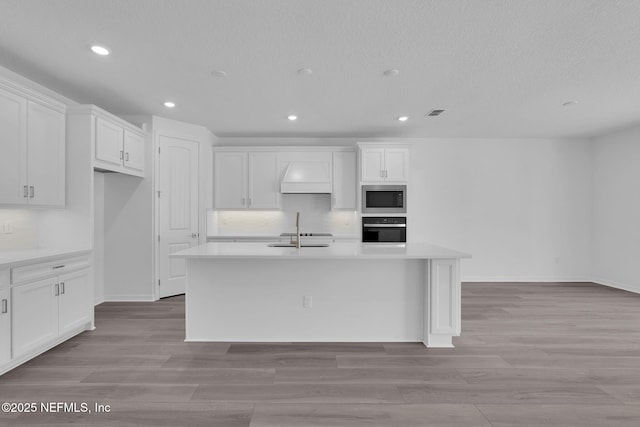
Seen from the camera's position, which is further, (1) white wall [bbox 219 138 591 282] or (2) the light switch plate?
(1) white wall [bbox 219 138 591 282]

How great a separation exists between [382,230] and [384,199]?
51cm

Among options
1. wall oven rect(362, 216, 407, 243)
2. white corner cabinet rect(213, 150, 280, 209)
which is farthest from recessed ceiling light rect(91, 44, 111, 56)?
wall oven rect(362, 216, 407, 243)

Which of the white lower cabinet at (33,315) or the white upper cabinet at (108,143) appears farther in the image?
the white upper cabinet at (108,143)

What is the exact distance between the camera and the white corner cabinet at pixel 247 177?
5832mm

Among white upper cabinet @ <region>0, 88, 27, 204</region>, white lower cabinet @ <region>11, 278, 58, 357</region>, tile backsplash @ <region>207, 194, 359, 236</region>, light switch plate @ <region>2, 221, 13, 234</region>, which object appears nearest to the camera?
white lower cabinet @ <region>11, 278, 58, 357</region>

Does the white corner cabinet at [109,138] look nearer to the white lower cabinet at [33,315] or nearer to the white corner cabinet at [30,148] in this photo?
the white corner cabinet at [30,148]

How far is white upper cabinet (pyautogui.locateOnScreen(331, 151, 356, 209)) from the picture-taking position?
5.84 m

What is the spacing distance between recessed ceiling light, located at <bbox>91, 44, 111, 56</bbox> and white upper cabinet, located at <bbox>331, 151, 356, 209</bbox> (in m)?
3.64

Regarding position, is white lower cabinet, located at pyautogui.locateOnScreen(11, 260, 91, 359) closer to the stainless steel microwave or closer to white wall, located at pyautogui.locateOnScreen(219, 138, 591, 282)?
the stainless steel microwave

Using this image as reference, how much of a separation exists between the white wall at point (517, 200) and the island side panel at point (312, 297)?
310 centimetres

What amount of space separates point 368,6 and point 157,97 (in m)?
2.85

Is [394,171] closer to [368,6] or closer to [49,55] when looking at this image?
[368,6]

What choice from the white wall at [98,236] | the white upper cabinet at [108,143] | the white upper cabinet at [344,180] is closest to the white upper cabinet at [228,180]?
the white upper cabinet at [344,180]

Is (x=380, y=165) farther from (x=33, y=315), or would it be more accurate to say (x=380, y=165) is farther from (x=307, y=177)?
(x=33, y=315)
